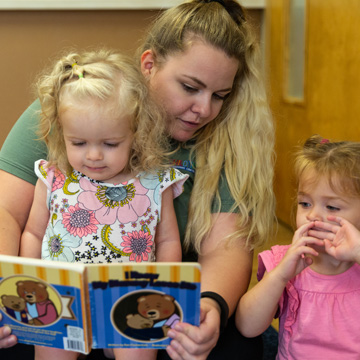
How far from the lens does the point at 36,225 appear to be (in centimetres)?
130

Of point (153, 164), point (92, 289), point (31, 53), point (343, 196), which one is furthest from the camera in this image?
point (31, 53)

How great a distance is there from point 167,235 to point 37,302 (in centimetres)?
44

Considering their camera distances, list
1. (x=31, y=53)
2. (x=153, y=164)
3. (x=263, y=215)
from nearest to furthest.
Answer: (x=153, y=164) → (x=263, y=215) → (x=31, y=53)

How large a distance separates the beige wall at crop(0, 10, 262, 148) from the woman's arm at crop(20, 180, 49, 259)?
1.81 meters

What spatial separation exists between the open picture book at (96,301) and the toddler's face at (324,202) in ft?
1.25

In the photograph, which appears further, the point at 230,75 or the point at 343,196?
the point at 230,75

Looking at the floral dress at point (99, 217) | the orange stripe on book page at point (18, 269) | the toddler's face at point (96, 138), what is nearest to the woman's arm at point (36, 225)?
the floral dress at point (99, 217)

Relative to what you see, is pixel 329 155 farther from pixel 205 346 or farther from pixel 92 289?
pixel 92 289

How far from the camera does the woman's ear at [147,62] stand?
1.42 meters

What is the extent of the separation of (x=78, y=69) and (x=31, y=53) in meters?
1.94

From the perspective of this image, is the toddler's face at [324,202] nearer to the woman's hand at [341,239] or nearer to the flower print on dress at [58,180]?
the woman's hand at [341,239]

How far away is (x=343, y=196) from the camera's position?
1.16m

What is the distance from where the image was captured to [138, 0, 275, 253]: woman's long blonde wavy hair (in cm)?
137

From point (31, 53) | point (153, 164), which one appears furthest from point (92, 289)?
point (31, 53)
